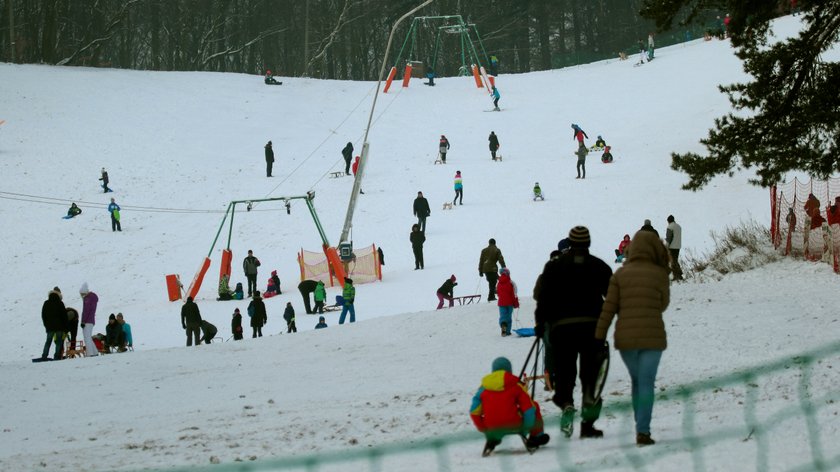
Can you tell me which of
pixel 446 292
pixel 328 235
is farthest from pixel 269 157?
pixel 446 292

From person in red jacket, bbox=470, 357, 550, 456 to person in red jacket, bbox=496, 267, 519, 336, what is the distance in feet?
27.8

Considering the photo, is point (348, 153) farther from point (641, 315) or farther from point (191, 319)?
point (641, 315)

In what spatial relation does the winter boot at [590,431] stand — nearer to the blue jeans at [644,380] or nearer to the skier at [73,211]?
the blue jeans at [644,380]

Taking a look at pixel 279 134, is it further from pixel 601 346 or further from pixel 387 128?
pixel 601 346

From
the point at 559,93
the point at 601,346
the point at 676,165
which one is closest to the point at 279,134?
the point at 559,93

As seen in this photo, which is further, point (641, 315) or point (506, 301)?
point (506, 301)

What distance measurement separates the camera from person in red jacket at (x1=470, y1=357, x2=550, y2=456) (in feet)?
27.2

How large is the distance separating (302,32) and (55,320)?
62.8 meters

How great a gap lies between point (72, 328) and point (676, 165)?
11809 mm

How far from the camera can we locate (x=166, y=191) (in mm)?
42312

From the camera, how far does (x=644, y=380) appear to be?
312 inches

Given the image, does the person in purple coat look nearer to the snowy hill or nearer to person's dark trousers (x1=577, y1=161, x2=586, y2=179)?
the snowy hill

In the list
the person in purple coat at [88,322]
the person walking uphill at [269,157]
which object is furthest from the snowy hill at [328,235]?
the person in purple coat at [88,322]

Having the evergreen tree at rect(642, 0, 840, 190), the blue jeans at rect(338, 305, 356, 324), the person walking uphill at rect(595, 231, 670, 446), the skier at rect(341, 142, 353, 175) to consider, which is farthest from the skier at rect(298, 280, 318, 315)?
the person walking uphill at rect(595, 231, 670, 446)
